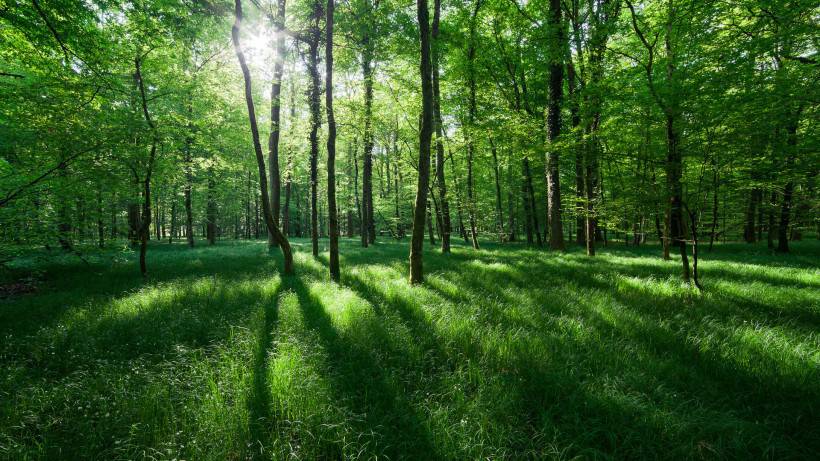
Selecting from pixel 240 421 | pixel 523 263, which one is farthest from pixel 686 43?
pixel 240 421

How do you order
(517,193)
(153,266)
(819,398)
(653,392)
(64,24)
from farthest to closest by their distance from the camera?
(517,193), (153,266), (64,24), (653,392), (819,398)

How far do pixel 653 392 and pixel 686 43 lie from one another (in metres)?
7.50

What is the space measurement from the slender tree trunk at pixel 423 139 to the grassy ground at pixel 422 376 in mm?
1373

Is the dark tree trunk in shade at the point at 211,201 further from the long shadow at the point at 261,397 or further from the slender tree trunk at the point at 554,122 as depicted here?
the slender tree trunk at the point at 554,122

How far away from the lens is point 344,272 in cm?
951

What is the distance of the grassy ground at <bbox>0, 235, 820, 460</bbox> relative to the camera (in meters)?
2.41

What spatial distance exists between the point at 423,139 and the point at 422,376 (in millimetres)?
5896

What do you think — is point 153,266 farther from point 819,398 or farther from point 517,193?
point 517,193

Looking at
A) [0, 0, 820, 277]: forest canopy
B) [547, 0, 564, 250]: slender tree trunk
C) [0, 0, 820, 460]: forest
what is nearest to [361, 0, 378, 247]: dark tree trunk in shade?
[0, 0, 820, 277]: forest canopy

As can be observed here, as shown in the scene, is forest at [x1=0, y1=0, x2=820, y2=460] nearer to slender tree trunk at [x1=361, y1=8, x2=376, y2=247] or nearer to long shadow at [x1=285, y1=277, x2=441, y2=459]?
long shadow at [x1=285, y1=277, x2=441, y2=459]

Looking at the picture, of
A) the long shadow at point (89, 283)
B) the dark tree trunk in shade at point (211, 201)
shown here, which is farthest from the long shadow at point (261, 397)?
the dark tree trunk in shade at point (211, 201)

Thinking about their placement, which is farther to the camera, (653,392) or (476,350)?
(476,350)

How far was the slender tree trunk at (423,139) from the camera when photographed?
7.37 m

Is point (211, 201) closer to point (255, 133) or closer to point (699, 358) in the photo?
point (255, 133)
